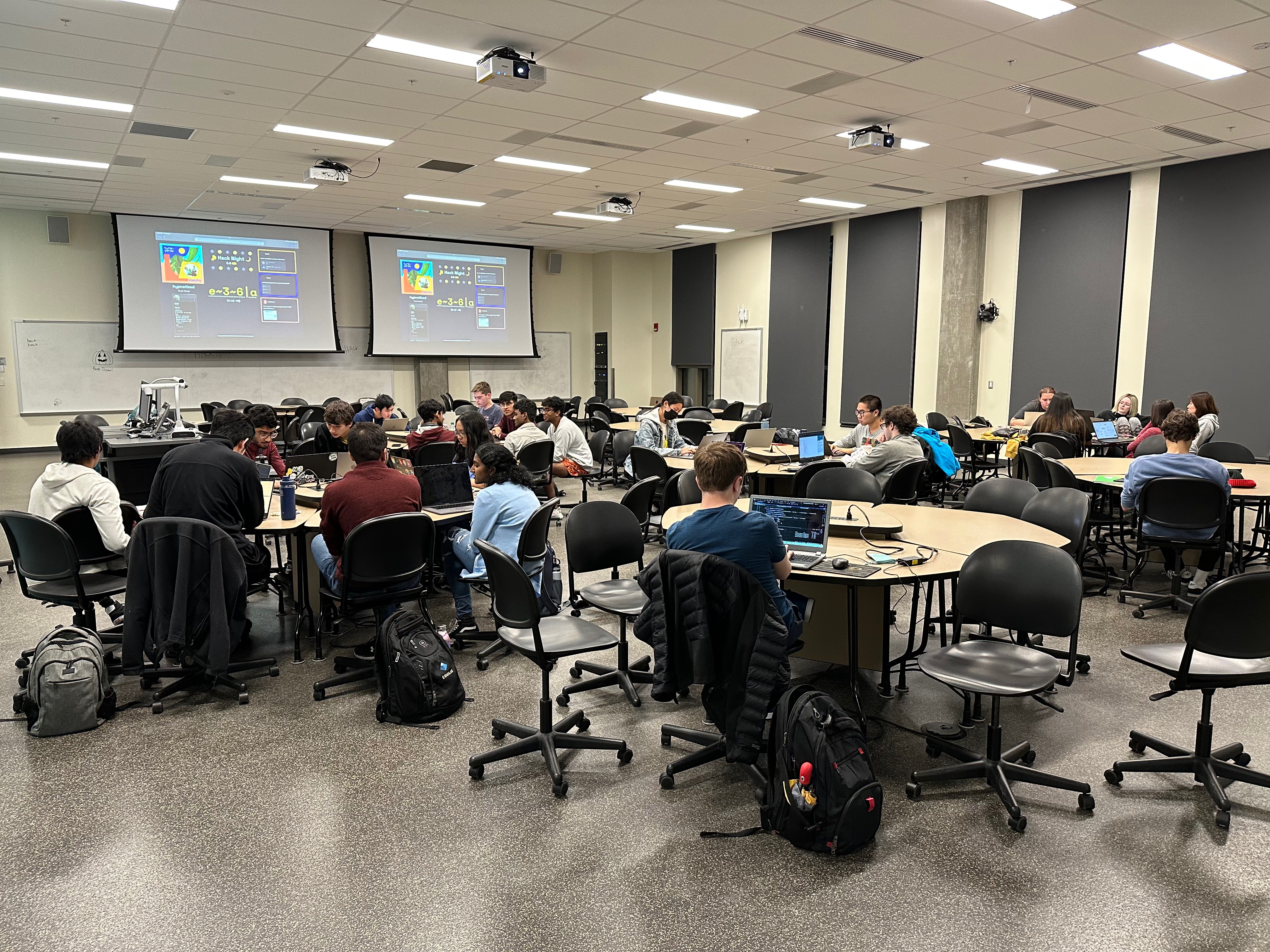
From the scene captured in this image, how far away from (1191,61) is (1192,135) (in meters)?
2.45

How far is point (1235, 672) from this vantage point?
296 cm

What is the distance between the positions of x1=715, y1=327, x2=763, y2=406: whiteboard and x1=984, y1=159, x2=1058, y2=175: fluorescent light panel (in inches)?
227

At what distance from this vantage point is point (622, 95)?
6.70m

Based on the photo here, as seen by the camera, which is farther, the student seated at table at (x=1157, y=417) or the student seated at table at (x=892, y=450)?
the student seated at table at (x=1157, y=417)

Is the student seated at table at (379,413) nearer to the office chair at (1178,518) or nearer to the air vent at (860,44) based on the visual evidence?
the air vent at (860,44)

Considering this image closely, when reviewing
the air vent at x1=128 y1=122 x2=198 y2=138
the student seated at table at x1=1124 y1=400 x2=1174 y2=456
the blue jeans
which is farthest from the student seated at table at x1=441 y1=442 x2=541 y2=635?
the student seated at table at x1=1124 y1=400 x2=1174 y2=456

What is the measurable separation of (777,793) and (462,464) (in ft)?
9.33

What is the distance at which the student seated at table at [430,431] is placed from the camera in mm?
7289

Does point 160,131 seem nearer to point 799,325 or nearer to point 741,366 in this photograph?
point 799,325

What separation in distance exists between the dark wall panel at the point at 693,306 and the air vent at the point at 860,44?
1007 cm

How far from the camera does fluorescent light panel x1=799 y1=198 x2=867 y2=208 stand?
11.4 m

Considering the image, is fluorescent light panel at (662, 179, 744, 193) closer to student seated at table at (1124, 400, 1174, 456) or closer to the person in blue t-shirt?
student seated at table at (1124, 400, 1174, 456)

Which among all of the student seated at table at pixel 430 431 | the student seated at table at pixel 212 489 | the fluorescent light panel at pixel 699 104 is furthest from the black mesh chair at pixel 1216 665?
the student seated at table at pixel 430 431

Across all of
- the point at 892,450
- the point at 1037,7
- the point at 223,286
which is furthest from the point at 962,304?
the point at 223,286
